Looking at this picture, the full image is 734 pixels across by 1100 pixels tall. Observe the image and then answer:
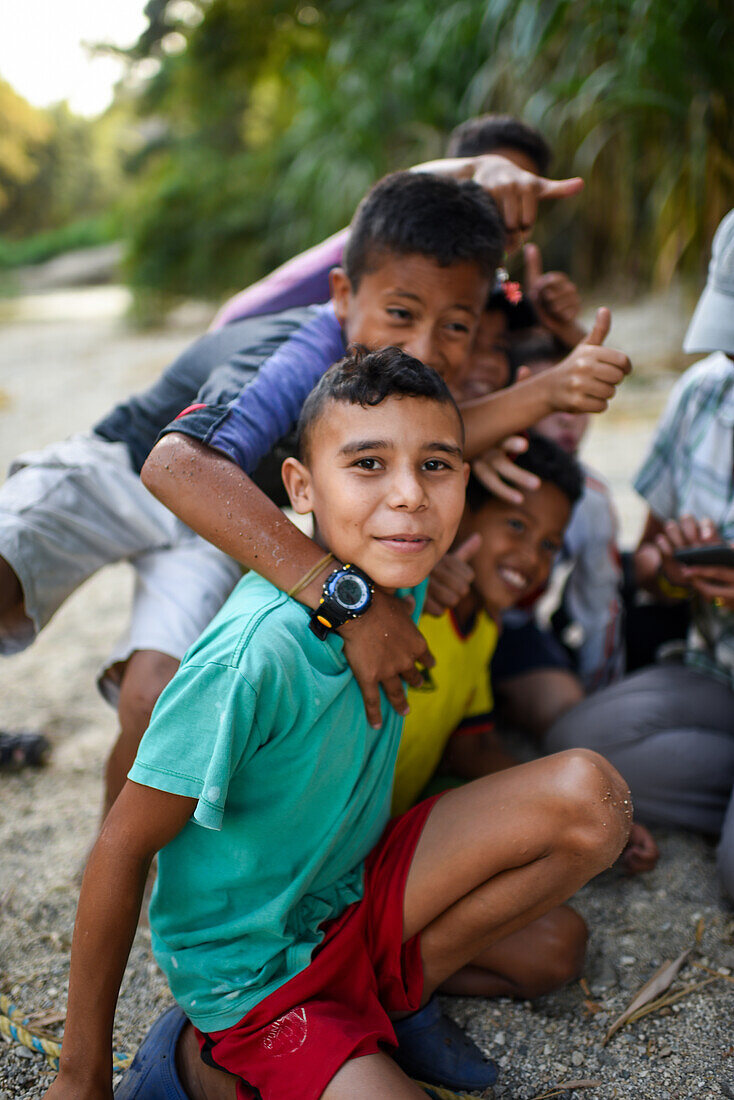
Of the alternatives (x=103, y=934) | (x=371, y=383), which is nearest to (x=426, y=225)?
(x=371, y=383)

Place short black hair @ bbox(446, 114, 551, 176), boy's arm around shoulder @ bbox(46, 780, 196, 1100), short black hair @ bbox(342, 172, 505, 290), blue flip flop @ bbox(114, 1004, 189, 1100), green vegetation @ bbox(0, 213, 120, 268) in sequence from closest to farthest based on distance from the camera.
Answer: boy's arm around shoulder @ bbox(46, 780, 196, 1100) → blue flip flop @ bbox(114, 1004, 189, 1100) → short black hair @ bbox(342, 172, 505, 290) → short black hair @ bbox(446, 114, 551, 176) → green vegetation @ bbox(0, 213, 120, 268)

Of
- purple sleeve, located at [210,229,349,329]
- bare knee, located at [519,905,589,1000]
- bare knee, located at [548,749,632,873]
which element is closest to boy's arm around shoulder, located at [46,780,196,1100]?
bare knee, located at [548,749,632,873]

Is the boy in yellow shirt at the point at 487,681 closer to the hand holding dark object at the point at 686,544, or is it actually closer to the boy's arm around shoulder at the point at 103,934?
the hand holding dark object at the point at 686,544

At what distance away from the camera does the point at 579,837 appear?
1.30 metres

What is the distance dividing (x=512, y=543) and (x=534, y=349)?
0.80m

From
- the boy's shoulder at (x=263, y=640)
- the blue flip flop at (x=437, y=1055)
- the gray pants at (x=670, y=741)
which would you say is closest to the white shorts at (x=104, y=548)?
the boy's shoulder at (x=263, y=640)

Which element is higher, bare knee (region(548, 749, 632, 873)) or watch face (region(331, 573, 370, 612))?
watch face (region(331, 573, 370, 612))

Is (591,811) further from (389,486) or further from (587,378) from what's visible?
(587,378)

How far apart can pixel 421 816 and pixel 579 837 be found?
27cm

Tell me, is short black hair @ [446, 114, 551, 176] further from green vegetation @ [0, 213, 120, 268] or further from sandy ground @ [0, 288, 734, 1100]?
green vegetation @ [0, 213, 120, 268]

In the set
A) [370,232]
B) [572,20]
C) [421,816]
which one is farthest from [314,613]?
[572,20]

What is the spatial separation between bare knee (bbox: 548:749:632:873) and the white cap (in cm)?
106

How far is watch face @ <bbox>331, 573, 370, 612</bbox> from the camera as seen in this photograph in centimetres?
131

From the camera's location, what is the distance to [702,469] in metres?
2.13
